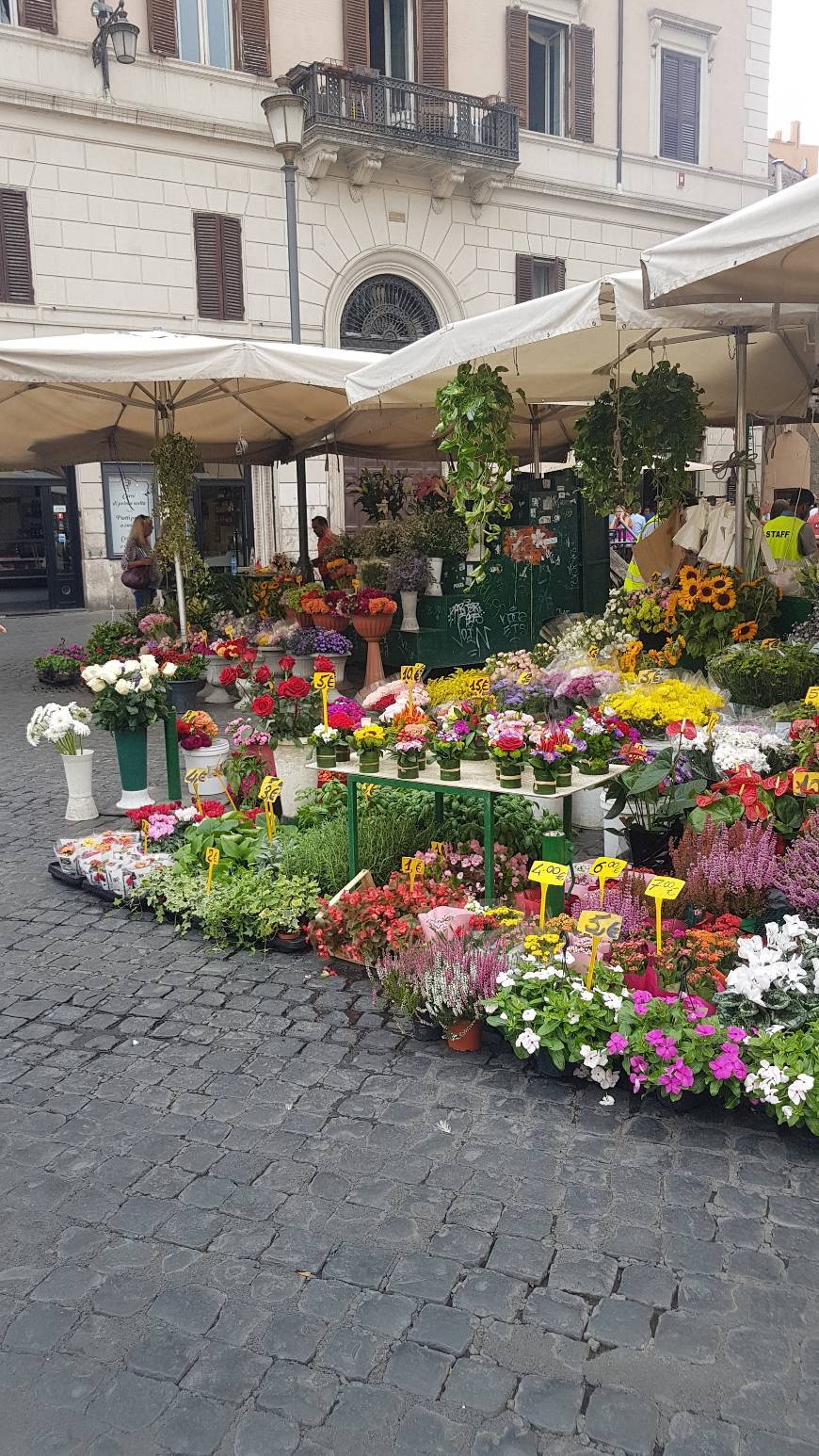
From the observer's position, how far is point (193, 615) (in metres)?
11.3

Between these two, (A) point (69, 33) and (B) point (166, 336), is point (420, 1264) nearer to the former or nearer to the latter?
(B) point (166, 336)

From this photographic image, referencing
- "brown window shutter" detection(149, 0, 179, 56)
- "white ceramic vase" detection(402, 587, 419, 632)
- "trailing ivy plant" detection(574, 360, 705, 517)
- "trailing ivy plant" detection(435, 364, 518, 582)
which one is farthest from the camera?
"brown window shutter" detection(149, 0, 179, 56)

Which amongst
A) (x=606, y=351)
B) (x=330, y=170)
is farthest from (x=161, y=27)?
(x=606, y=351)

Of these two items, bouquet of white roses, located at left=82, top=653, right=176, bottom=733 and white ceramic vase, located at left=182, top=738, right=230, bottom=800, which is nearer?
bouquet of white roses, located at left=82, top=653, right=176, bottom=733

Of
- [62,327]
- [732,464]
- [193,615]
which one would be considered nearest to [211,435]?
[193,615]

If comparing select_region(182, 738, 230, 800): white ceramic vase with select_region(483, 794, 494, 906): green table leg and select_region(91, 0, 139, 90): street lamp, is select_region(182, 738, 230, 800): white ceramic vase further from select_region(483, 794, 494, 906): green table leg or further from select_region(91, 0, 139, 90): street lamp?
select_region(91, 0, 139, 90): street lamp

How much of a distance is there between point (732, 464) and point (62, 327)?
13.0 meters

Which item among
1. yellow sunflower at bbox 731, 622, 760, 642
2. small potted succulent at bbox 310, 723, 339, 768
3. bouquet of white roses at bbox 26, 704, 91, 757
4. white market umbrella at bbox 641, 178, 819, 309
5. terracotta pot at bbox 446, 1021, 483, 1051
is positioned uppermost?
white market umbrella at bbox 641, 178, 819, 309

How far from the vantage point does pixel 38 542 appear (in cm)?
2098

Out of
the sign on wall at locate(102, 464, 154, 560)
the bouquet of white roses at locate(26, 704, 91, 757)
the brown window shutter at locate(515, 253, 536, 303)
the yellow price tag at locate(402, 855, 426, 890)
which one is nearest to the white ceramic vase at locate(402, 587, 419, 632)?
the bouquet of white roses at locate(26, 704, 91, 757)

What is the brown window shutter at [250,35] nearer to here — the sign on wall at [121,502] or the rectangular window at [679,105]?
the sign on wall at [121,502]

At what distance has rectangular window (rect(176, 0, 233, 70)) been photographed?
57.2ft

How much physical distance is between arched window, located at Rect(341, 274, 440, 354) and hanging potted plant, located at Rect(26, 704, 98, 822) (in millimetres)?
14133

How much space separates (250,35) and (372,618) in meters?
13.1
